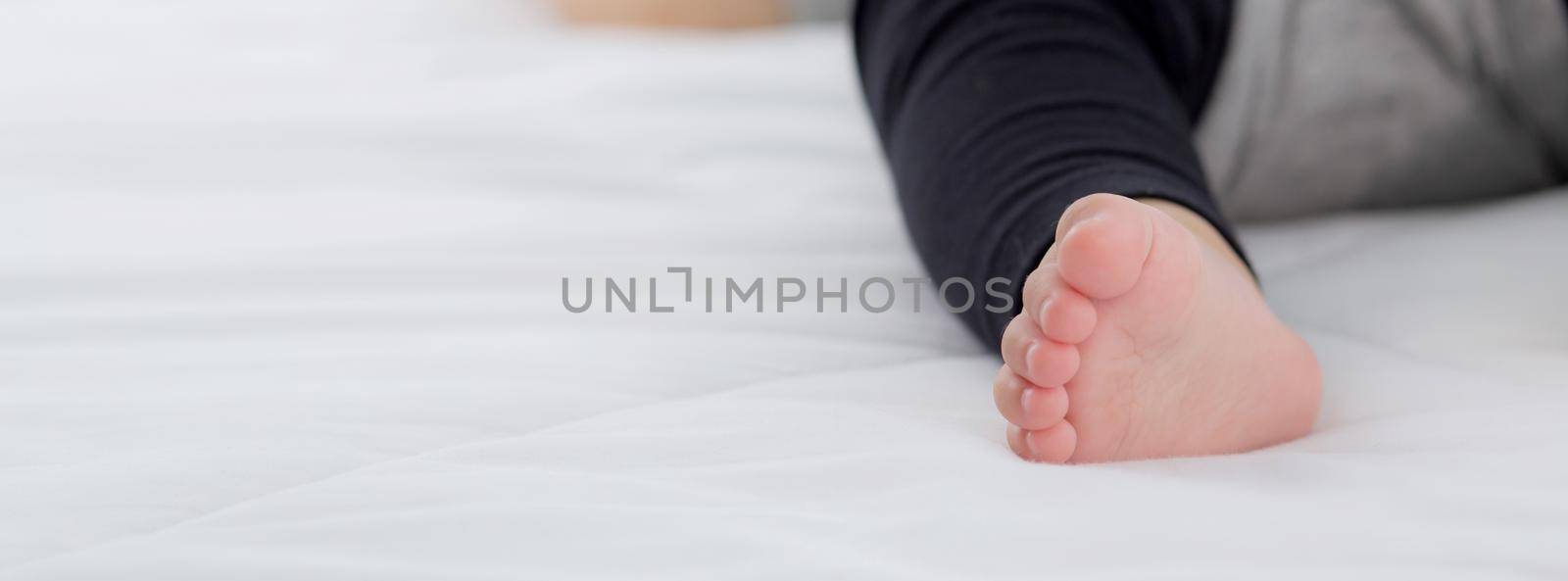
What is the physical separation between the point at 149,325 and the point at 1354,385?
55 centimetres

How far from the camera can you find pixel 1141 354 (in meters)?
0.46

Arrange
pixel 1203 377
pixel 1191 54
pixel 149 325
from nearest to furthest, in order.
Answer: pixel 1203 377
pixel 149 325
pixel 1191 54

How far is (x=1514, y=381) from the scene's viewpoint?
53 centimetres

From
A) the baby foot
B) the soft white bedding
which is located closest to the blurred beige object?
the soft white bedding

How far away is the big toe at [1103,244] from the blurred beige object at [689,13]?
28.1 inches

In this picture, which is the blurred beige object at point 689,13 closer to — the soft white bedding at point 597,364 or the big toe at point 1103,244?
the soft white bedding at point 597,364

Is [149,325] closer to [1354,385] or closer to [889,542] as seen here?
[889,542]

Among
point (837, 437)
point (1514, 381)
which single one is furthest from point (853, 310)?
point (1514, 381)

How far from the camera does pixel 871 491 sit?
42 cm

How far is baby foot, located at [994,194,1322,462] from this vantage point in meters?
0.43

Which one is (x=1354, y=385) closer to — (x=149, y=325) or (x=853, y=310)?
(x=853, y=310)

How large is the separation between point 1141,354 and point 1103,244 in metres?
0.06

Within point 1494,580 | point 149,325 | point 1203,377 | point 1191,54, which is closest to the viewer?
point 1494,580

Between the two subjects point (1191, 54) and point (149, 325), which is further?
point (1191, 54)
